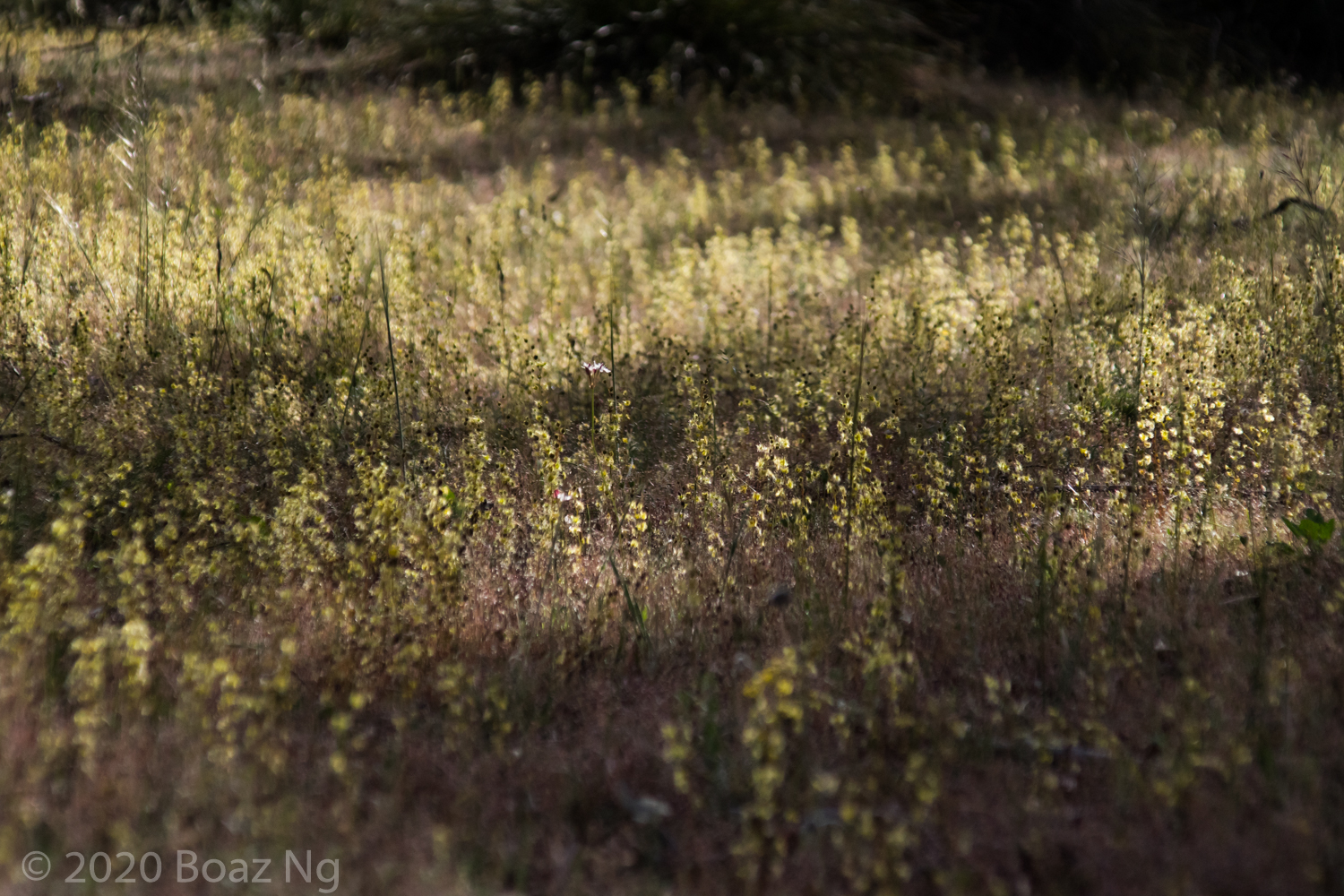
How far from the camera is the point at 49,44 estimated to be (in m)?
8.11

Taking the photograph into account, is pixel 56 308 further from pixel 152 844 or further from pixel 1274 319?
pixel 1274 319

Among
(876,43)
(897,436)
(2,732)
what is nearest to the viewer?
(2,732)

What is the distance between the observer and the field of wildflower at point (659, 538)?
2084 mm

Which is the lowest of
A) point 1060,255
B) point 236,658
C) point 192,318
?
point 236,658

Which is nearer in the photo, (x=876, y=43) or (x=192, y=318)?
(x=192, y=318)

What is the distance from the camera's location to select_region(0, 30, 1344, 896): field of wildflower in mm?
2084

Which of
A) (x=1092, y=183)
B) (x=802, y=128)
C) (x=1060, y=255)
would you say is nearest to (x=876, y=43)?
(x=802, y=128)

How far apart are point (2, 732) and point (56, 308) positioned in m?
2.82

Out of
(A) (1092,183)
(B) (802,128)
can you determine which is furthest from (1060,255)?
(B) (802,128)

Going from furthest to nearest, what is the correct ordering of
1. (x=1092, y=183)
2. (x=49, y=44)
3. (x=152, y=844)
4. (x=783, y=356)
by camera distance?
(x=49, y=44)
(x=1092, y=183)
(x=783, y=356)
(x=152, y=844)

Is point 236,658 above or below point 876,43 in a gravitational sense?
below

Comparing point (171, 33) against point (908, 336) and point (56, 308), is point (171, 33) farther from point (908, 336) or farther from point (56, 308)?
point (908, 336)

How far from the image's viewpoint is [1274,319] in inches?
171

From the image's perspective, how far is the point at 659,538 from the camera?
3484 mm
